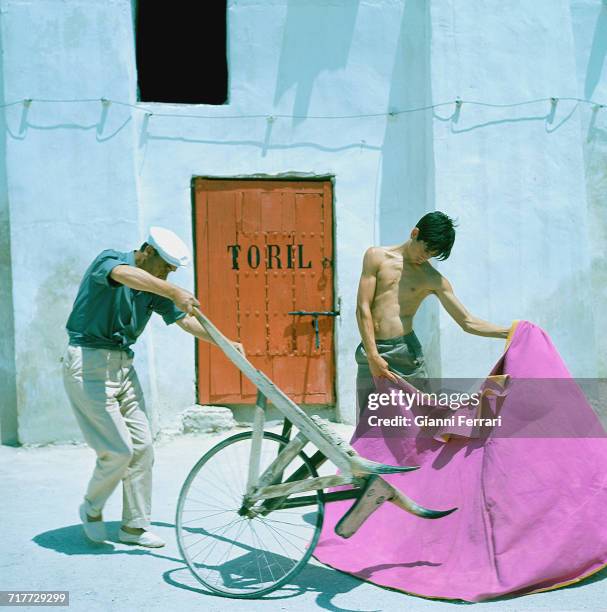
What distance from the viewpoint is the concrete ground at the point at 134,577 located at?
146 inches

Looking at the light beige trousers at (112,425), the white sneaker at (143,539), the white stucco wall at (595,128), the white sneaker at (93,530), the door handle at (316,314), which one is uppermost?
the white stucco wall at (595,128)

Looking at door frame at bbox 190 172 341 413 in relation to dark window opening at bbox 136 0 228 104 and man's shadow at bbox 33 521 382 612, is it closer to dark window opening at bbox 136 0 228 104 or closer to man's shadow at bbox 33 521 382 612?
dark window opening at bbox 136 0 228 104

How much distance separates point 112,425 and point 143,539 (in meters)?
0.68

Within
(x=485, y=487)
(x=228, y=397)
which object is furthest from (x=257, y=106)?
(x=485, y=487)

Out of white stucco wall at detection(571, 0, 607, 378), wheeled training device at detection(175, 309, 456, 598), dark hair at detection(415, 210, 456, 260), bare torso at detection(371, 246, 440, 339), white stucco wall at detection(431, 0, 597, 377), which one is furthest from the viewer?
white stucco wall at detection(571, 0, 607, 378)

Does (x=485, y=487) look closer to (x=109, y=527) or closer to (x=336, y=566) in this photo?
(x=336, y=566)

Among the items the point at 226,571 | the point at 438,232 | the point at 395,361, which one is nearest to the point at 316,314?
the point at 395,361

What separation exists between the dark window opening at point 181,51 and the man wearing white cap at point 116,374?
4.77 meters

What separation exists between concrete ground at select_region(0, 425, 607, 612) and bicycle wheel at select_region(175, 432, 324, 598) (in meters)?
0.11

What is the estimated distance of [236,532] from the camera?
187 inches

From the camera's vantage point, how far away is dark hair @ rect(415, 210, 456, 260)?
15.8ft

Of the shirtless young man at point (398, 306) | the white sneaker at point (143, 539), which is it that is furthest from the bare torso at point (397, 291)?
the white sneaker at point (143, 539)

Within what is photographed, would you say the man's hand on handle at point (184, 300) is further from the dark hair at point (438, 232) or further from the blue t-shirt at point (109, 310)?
the dark hair at point (438, 232)

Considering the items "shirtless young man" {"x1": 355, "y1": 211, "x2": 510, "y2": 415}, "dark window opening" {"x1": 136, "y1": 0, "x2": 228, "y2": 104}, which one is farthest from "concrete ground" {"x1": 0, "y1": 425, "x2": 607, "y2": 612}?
"dark window opening" {"x1": 136, "y1": 0, "x2": 228, "y2": 104}
